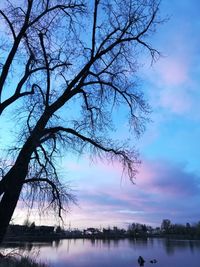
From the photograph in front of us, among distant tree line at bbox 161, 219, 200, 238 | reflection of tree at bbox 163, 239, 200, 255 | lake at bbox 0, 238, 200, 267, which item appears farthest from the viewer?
distant tree line at bbox 161, 219, 200, 238

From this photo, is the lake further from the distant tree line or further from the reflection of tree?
the distant tree line

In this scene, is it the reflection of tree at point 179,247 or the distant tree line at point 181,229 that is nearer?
the reflection of tree at point 179,247

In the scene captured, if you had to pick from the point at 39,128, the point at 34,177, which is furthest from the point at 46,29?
the point at 34,177

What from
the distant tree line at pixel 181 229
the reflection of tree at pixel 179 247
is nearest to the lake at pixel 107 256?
the reflection of tree at pixel 179 247

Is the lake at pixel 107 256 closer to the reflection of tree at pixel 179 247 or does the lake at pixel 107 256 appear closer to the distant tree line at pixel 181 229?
the reflection of tree at pixel 179 247

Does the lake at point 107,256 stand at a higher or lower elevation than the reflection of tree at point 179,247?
lower

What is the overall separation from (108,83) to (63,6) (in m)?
3.22

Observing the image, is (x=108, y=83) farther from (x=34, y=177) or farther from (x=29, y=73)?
(x=34, y=177)

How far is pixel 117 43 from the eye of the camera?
42.8 ft

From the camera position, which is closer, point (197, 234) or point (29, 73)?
point (29, 73)

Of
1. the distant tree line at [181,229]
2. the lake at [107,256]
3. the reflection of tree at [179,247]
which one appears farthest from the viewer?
the distant tree line at [181,229]

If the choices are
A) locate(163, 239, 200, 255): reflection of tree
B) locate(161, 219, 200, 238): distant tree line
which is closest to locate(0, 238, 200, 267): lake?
locate(163, 239, 200, 255): reflection of tree

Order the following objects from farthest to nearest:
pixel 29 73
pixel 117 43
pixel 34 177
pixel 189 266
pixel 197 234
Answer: pixel 197 234 → pixel 189 266 → pixel 117 43 → pixel 29 73 → pixel 34 177

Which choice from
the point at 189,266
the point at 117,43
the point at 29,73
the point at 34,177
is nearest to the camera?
the point at 34,177
